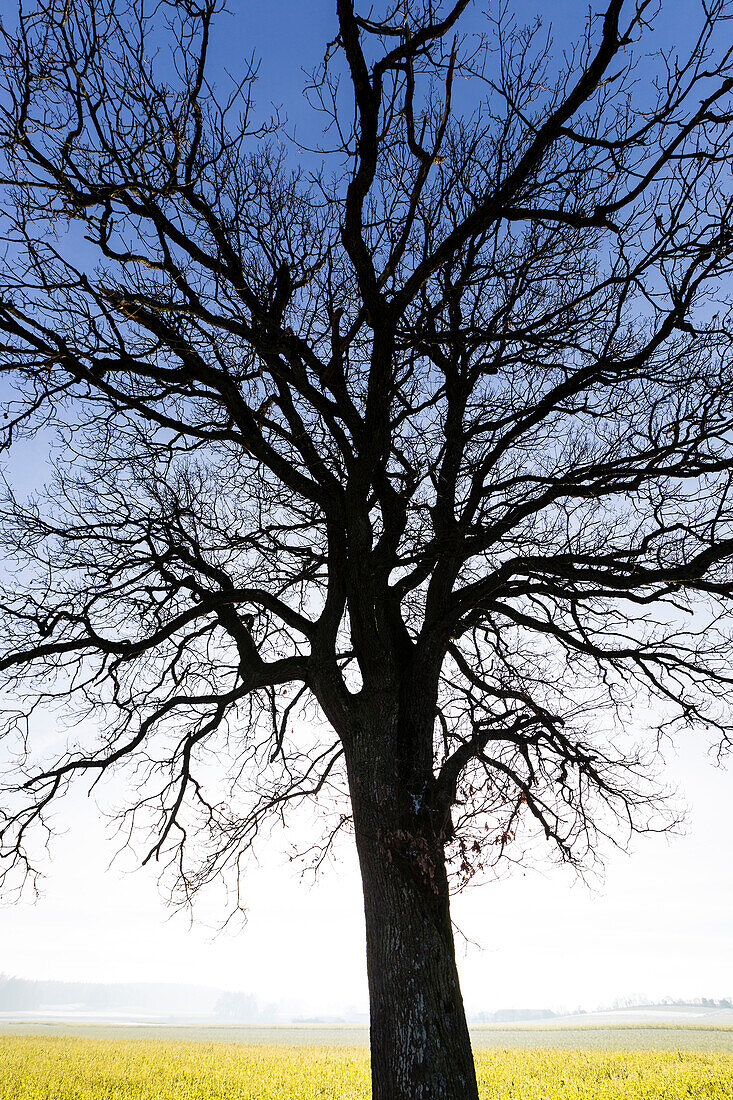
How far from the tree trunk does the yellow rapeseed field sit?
23.7 ft

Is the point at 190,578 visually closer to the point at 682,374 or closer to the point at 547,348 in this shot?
the point at 547,348

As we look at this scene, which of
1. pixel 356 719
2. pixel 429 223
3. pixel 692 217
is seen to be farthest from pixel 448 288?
pixel 356 719

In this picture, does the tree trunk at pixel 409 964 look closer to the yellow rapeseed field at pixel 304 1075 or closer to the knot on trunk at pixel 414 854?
the knot on trunk at pixel 414 854

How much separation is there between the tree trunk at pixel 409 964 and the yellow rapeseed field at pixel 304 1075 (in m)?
7.22

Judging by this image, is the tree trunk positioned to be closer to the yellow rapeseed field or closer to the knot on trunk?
the knot on trunk

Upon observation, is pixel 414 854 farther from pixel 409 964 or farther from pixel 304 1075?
pixel 304 1075

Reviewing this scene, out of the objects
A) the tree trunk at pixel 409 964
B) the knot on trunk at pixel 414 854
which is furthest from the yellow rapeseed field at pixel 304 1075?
the knot on trunk at pixel 414 854

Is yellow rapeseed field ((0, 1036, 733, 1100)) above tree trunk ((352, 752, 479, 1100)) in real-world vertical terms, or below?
below

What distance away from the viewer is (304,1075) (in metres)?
12.6

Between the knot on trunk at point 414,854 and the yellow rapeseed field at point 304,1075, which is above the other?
the knot on trunk at point 414,854

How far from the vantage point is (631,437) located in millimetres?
6043

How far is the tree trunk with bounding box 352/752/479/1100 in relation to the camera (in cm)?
432

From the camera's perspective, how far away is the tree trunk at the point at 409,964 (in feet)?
14.2

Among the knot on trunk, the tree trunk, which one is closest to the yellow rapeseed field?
the tree trunk
